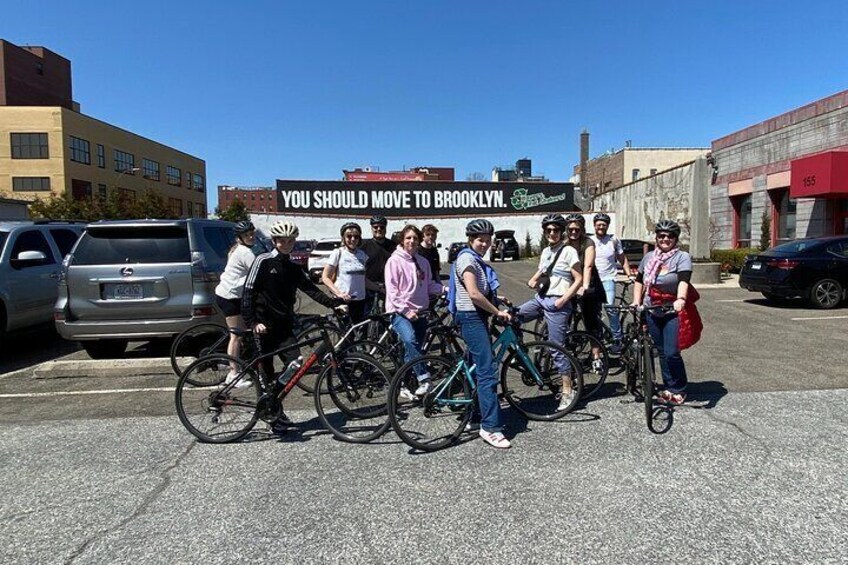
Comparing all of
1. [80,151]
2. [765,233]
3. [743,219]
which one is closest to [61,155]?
[80,151]

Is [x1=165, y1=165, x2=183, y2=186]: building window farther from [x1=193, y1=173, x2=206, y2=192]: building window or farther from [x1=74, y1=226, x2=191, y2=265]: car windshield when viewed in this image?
[x1=74, y1=226, x2=191, y2=265]: car windshield

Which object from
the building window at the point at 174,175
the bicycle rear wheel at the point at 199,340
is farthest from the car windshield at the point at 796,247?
the building window at the point at 174,175

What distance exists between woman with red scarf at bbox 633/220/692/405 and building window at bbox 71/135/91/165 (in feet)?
202

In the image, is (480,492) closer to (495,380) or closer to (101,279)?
(495,380)

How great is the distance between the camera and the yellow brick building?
5250 centimetres

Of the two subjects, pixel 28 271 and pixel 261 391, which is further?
pixel 28 271

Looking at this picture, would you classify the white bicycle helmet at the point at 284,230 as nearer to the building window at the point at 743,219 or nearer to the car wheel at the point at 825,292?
the car wheel at the point at 825,292

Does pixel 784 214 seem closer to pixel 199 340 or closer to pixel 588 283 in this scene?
pixel 588 283

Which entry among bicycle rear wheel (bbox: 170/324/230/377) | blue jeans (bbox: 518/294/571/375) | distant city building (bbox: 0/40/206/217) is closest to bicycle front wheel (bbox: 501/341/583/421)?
blue jeans (bbox: 518/294/571/375)

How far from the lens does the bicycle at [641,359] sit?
490 centimetres

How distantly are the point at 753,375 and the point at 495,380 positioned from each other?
150 inches

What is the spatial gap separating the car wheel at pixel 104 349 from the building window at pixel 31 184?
178ft

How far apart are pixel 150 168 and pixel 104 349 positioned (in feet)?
230

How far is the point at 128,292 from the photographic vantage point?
6.93 m
